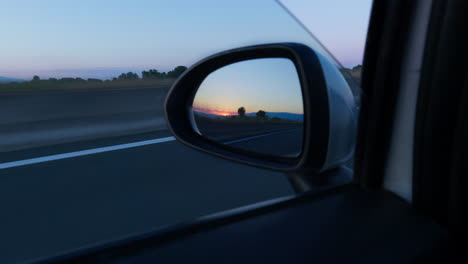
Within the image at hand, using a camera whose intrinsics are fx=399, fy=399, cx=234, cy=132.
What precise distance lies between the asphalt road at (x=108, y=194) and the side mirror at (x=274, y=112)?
5.2 inches

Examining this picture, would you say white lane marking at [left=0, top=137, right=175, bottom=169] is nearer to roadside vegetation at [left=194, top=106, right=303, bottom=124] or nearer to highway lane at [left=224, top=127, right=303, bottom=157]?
roadside vegetation at [left=194, top=106, right=303, bottom=124]

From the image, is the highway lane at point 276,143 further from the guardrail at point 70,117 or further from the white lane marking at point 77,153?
the guardrail at point 70,117

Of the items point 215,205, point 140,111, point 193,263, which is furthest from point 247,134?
point 140,111

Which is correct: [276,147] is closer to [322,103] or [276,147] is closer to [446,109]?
[322,103]

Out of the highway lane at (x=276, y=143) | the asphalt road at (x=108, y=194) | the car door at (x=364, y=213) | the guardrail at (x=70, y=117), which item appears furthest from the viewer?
the guardrail at (x=70, y=117)

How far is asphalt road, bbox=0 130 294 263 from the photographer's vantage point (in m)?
3.34

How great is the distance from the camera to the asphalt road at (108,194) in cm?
334

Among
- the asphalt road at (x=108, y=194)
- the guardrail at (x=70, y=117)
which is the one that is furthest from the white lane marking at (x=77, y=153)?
the guardrail at (x=70, y=117)

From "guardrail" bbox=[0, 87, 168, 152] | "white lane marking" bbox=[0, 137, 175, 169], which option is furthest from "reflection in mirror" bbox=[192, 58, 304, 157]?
"guardrail" bbox=[0, 87, 168, 152]

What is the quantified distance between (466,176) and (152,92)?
15.2m

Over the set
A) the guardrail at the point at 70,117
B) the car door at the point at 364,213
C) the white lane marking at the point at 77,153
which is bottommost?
the white lane marking at the point at 77,153

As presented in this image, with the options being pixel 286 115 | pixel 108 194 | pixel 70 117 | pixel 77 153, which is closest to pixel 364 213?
pixel 286 115

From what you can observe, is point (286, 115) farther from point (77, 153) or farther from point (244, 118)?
point (77, 153)

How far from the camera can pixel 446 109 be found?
1.28 meters
